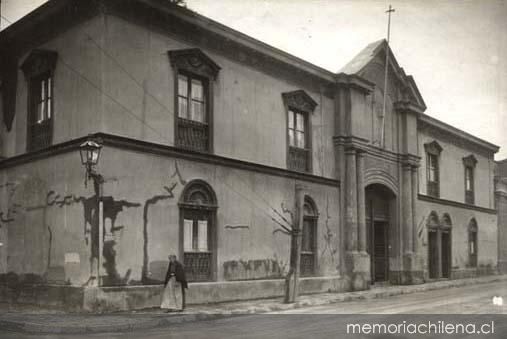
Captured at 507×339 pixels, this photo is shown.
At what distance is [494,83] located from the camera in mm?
12305

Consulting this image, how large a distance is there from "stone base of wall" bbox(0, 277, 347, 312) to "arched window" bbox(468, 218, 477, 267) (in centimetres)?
1666

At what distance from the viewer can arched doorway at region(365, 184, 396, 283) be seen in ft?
80.5

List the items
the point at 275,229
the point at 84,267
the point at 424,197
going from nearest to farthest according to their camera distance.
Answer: the point at 84,267
the point at 275,229
the point at 424,197

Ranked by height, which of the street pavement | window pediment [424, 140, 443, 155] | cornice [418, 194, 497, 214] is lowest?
the street pavement

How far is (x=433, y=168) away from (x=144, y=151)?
18.4 m

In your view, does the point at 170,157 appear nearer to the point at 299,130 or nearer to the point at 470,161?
the point at 299,130

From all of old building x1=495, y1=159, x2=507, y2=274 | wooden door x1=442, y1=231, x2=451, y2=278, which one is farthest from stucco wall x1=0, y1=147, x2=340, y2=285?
old building x1=495, y1=159, x2=507, y2=274

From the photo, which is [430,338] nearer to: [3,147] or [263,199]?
[263,199]

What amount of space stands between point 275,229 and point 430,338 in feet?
29.6

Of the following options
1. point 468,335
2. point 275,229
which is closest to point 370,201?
point 275,229

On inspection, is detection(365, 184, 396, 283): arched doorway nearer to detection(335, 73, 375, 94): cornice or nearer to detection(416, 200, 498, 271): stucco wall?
detection(416, 200, 498, 271): stucco wall

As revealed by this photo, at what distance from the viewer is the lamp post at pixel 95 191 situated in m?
13.7

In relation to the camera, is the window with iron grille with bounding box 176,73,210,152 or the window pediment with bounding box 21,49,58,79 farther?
the window with iron grille with bounding box 176,73,210,152

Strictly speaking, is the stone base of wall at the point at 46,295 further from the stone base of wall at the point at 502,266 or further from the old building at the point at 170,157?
the stone base of wall at the point at 502,266
